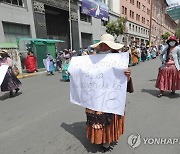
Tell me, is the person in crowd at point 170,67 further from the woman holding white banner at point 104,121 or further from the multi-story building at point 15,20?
the multi-story building at point 15,20

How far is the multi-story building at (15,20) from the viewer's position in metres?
14.8

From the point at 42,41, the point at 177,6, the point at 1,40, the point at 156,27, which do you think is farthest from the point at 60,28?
the point at 177,6

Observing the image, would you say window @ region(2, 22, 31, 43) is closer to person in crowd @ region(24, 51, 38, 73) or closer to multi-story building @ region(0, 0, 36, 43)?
multi-story building @ region(0, 0, 36, 43)

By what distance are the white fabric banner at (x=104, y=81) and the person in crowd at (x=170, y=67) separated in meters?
3.56

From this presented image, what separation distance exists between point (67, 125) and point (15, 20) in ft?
45.1

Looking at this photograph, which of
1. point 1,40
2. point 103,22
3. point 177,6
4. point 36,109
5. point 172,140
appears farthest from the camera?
point 177,6

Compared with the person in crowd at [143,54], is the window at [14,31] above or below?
above

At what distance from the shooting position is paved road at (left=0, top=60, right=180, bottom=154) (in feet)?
10.6

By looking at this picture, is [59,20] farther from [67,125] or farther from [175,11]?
[175,11]

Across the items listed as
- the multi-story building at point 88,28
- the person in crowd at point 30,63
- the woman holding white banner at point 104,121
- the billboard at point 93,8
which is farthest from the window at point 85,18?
the woman holding white banner at point 104,121

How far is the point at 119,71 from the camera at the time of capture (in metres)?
2.78

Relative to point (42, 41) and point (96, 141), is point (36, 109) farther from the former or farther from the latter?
point (42, 41)

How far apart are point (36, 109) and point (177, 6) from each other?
137m

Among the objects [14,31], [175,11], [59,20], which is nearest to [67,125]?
[14,31]
